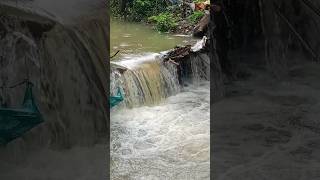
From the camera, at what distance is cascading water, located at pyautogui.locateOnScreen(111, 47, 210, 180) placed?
5336 mm

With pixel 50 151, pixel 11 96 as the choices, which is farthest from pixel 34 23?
pixel 50 151

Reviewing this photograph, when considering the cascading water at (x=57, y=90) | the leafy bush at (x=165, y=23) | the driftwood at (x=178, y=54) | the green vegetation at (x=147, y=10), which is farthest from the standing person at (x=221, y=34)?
the green vegetation at (x=147, y=10)

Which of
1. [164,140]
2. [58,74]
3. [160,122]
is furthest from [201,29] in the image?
[58,74]

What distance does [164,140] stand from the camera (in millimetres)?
5883

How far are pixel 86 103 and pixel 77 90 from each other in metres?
0.13

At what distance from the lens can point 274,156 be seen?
452cm

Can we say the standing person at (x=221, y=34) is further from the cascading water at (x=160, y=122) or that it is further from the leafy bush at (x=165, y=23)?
the leafy bush at (x=165, y=23)

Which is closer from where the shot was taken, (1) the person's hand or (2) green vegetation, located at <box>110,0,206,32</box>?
(1) the person's hand

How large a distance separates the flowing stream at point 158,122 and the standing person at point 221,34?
1.14 meters

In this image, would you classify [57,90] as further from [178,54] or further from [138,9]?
[138,9]

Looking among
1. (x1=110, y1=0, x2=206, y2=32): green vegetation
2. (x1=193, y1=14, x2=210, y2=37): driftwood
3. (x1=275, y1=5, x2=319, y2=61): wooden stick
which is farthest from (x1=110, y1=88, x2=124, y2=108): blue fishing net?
(x1=110, y1=0, x2=206, y2=32): green vegetation

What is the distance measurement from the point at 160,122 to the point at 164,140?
44cm

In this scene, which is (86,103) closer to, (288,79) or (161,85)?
(288,79)

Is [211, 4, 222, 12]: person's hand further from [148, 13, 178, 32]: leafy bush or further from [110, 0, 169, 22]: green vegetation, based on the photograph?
[110, 0, 169, 22]: green vegetation
